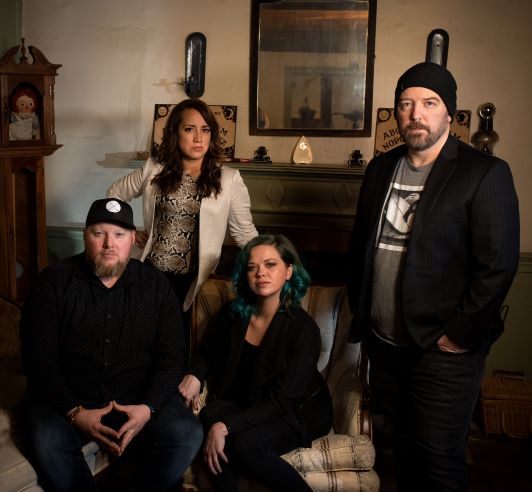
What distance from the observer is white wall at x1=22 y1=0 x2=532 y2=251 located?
3.51 metres

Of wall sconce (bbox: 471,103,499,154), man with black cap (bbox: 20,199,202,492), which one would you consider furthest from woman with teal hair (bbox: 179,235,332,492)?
wall sconce (bbox: 471,103,499,154)

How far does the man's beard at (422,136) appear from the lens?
73.4 inches

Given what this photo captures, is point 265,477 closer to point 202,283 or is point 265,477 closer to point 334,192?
point 202,283

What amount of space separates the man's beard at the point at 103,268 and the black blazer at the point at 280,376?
46 cm

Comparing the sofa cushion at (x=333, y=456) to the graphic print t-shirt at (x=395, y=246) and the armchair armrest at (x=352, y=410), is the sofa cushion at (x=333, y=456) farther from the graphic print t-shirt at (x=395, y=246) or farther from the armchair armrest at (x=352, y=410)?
the graphic print t-shirt at (x=395, y=246)

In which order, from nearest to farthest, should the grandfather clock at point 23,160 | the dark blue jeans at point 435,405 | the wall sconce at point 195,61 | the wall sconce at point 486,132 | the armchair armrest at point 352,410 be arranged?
the dark blue jeans at point 435,405, the armchair armrest at point 352,410, the grandfather clock at point 23,160, the wall sconce at point 486,132, the wall sconce at point 195,61

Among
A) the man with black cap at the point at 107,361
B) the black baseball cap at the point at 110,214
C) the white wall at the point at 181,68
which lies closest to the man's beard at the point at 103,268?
the man with black cap at the point at 107,361

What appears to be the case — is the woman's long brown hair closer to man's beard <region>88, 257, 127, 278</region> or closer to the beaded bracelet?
man's beard <region>88, 257, 127, 278</region>

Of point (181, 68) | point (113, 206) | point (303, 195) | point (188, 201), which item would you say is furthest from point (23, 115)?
point (303, 195)

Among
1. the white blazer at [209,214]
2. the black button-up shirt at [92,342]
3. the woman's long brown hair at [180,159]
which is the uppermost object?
the woman's long brown hair at [180,159]

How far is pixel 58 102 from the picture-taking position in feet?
13.4

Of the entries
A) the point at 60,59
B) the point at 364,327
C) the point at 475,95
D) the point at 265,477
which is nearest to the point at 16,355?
the point at 265,477

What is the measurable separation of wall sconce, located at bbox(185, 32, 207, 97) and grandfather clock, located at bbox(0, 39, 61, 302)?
803 millimetres

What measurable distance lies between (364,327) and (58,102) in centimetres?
282
